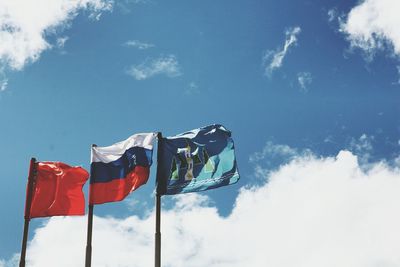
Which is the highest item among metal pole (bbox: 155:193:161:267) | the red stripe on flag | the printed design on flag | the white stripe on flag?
the white stripe on flag

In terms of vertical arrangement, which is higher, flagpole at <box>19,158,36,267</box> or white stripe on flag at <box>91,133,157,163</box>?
white stripe on flag at <box>91,133,157,163</box>

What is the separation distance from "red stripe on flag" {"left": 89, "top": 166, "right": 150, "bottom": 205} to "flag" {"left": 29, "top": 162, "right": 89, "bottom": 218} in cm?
188

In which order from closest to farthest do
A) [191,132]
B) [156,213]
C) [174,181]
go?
1. [156,213]
2. [174,181]
3. [191,132]

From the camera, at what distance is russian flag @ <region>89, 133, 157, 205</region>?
71.3ft

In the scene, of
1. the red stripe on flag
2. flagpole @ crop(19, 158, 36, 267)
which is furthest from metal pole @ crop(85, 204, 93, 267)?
flagpole @ crop(19, 158, 36, 267)

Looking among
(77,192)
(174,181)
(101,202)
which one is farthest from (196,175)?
(77,192)

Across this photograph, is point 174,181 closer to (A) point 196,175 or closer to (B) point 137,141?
(A) point 196,175

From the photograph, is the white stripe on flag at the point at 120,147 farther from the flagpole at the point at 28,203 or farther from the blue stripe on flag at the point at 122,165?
the flagpole at the point at 28,203

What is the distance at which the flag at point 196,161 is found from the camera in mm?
21031

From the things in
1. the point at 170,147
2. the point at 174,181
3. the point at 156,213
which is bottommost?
the point at 156,213

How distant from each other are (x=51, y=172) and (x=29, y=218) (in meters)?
2.53

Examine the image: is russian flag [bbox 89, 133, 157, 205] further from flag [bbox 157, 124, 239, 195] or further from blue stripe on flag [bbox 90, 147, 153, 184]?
flag [bbox 157, 124, 239, 195]

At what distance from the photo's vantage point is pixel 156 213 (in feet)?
64.7

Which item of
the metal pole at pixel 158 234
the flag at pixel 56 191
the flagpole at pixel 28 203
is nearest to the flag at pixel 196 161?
the metal pole at pixel 158 234
